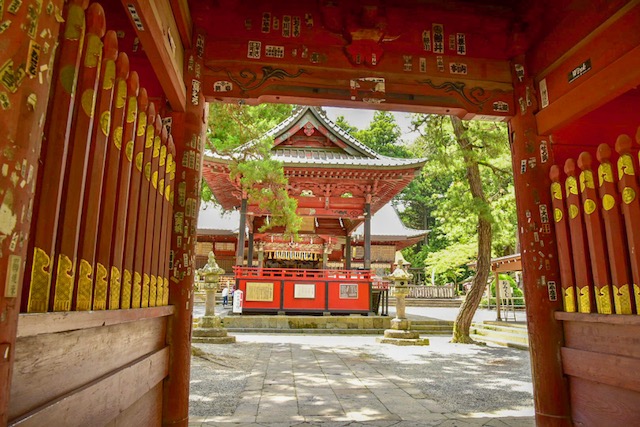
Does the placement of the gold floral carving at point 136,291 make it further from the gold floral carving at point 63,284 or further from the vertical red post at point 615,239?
the vertical red post at point 615,239

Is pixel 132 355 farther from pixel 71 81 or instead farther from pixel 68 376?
pixel 71 81

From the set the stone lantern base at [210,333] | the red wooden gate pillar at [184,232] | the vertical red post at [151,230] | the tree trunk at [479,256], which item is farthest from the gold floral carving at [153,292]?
the tree trunk at [479,256]

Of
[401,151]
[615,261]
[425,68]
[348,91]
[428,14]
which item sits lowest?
[615,261]

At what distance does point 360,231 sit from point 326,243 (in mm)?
5559

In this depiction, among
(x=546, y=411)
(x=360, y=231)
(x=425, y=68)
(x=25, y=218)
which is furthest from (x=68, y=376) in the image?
(x=360, y=231)

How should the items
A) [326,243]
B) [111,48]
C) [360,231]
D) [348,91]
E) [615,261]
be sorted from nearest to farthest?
[111,48], [615,261], [348,91], [326,243], [360,231]

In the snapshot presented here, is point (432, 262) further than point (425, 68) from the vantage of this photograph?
Yes

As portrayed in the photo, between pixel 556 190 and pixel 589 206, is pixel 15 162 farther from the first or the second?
pixel 556 190

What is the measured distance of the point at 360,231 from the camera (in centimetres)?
2455

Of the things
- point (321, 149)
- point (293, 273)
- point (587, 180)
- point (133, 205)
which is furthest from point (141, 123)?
point (321, 149)

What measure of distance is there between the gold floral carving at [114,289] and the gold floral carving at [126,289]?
0.21ft

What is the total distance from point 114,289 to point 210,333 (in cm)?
828

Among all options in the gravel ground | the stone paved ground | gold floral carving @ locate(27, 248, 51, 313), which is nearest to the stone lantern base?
the gravel ground

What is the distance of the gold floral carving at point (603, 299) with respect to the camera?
2.72m
